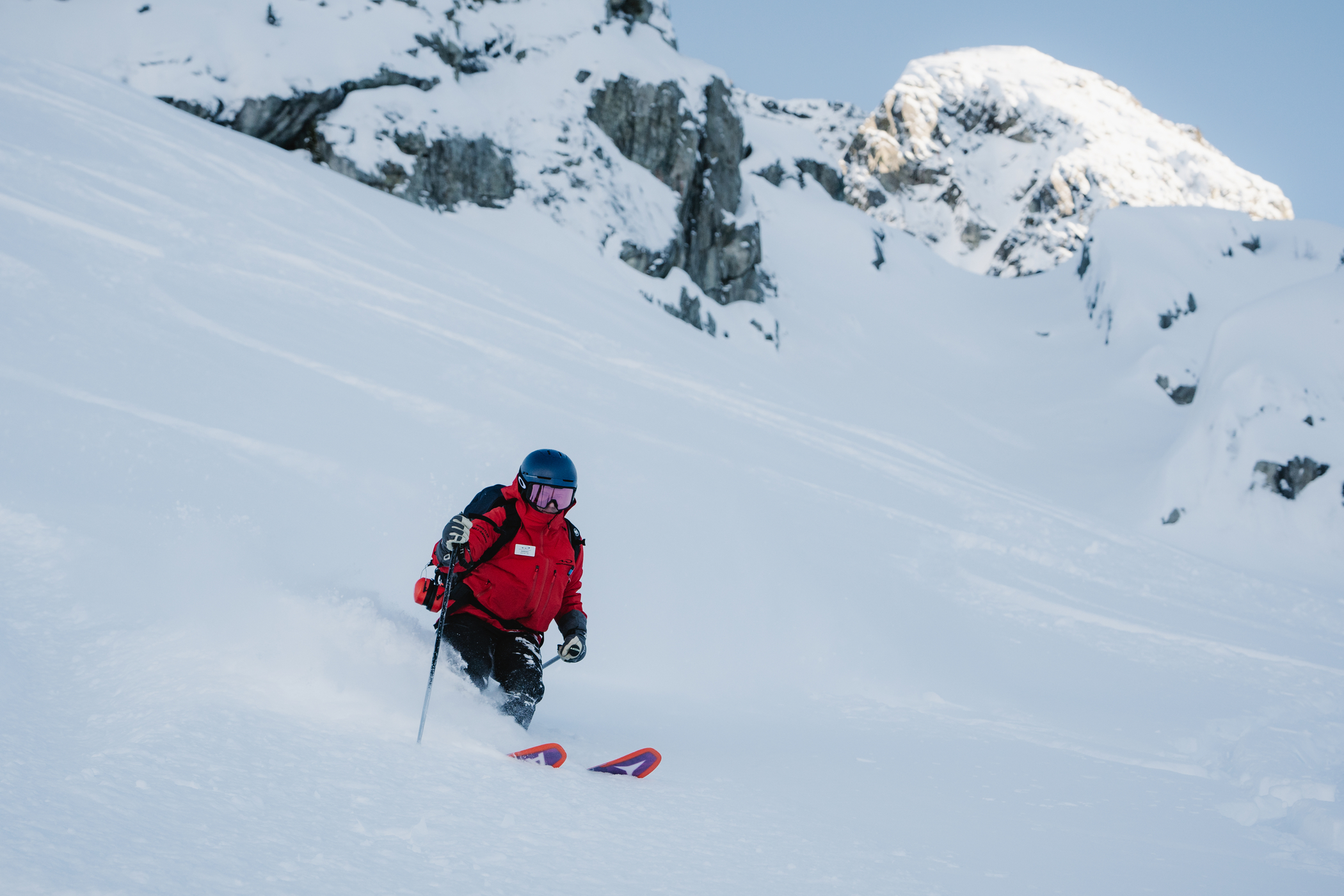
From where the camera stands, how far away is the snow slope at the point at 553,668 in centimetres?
225

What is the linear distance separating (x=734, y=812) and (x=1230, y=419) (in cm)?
1570

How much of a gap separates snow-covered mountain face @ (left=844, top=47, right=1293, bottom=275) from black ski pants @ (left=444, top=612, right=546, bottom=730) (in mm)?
74648

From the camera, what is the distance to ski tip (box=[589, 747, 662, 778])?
122 inches

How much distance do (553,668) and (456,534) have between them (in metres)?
1.49

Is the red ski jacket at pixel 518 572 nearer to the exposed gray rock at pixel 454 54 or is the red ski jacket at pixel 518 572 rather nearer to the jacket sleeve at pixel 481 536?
the jacket sleeve at pixel 481 536

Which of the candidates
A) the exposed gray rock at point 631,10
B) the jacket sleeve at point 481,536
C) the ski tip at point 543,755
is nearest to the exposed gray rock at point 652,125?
the exposed gray rock at point 631,10

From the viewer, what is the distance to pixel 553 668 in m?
4.71

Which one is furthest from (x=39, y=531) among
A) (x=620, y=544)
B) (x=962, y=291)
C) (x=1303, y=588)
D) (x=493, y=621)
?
(x=962, y=291)

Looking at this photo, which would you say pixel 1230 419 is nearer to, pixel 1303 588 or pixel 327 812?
pixel 1303 588

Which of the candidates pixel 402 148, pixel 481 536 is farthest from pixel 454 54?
pixel 481 536

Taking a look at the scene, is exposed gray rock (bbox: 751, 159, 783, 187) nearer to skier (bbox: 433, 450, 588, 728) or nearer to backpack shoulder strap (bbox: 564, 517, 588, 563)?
backpack shoulder strap (bbox: 564, 517, 588, 563)

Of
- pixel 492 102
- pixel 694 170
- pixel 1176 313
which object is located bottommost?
pixel 492 102

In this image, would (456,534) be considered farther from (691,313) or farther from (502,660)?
(691,313)

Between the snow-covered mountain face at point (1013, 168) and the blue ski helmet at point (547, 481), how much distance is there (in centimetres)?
7442
